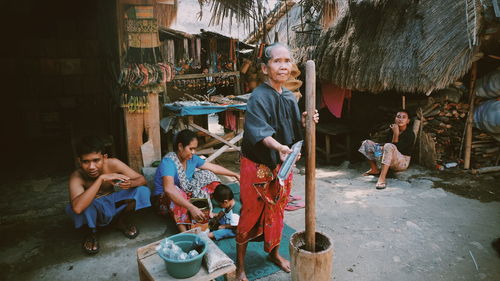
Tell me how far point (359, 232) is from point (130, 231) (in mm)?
2530

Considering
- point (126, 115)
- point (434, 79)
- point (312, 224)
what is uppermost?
point (434, 79)

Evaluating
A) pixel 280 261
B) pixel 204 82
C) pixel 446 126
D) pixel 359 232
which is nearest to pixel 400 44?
pixel 446 126

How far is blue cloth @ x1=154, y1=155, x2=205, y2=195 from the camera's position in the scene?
11.5 feet

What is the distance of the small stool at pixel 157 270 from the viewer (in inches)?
87.1

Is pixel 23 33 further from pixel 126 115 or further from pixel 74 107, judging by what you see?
pixel 126 115

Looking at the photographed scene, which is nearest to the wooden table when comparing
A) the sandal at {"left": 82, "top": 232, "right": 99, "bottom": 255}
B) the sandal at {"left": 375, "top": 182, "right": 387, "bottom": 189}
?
the sandal at {"left": 82, "top": 232, "right": 99, "bottom": 255}

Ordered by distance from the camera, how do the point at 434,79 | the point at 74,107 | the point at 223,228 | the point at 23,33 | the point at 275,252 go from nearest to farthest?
the point at 275,252, the point at 223,228, the point at 434,79, the point at 23,33, the point at 74,107

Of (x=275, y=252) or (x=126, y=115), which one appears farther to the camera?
(x=126, y=115)

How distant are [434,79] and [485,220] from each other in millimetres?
2241

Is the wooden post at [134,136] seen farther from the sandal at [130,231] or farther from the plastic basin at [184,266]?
the plastic basin at [184,266]

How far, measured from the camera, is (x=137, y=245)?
3.56m

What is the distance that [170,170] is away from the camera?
3.51 metres

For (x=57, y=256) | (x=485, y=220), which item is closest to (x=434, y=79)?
(x=485, y=220)

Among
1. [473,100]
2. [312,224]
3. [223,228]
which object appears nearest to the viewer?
[312,224]
